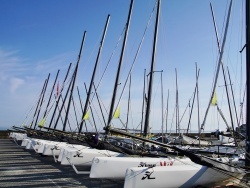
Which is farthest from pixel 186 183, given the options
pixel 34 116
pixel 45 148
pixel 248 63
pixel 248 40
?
pixel 34 116

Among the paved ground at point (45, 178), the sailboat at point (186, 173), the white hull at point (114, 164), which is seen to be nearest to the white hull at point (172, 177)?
the sailboat at point (186, 173)

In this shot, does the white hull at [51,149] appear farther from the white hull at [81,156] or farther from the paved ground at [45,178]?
the white hull at [81,156]

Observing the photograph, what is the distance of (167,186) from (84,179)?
4.53 meters

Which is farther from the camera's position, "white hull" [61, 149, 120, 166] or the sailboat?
"white hull" [61, 149, 120, 166]

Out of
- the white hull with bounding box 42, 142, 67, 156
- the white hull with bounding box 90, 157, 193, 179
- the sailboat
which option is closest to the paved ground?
the white hull with bounding box 90, 157, 193, 179

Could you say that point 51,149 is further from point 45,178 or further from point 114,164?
point 114,164

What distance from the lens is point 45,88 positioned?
148ft

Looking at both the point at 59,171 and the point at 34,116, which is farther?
the point at 34,116

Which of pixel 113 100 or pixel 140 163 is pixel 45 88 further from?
pixel 140 163

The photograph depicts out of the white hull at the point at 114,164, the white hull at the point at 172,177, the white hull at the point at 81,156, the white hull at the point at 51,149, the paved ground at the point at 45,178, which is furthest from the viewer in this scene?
the white hull at the point at 51,149

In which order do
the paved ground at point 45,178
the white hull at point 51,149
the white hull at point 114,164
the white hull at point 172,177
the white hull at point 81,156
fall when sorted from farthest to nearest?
the white hull at point 51,149 → the white hull at point 81,156 → the paved ground at point 45,178 → the white hull at point 114,164 → the white hull at point 172,177

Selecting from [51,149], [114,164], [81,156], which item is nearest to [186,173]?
[114,164]

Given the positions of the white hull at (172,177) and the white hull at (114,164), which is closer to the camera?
the white hull at (172,177)

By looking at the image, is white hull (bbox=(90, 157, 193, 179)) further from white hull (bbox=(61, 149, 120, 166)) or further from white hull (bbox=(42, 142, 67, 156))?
white hull (bbox=(42, 142, 67, 156))
